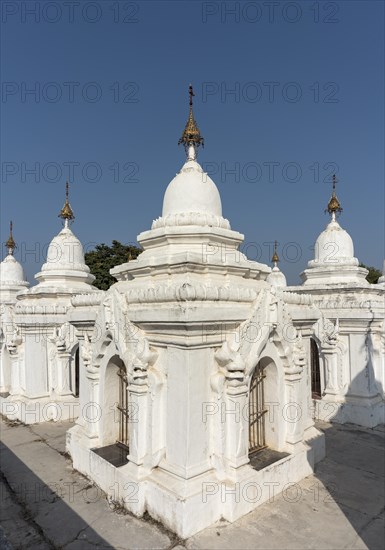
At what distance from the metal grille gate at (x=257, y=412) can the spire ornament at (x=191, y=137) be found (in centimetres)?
578

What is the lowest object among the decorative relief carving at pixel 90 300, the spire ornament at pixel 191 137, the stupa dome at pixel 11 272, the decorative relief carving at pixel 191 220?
the decorative relief carving at pixel 90 300

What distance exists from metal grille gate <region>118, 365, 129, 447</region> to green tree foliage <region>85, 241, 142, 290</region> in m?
27.0

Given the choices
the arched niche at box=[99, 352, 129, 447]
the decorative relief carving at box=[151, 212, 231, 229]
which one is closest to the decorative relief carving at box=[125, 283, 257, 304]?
the arched niche at box=[99, 352, 129, 447]

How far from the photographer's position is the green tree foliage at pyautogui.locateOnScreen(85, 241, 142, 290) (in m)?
35.7

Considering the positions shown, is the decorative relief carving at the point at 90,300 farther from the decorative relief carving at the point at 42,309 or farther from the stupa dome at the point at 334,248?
the stupa dome at the point at 334,248

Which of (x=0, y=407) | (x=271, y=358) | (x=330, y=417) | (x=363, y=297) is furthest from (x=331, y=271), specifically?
(x=0, y=407)

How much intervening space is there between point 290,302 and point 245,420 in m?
3.13

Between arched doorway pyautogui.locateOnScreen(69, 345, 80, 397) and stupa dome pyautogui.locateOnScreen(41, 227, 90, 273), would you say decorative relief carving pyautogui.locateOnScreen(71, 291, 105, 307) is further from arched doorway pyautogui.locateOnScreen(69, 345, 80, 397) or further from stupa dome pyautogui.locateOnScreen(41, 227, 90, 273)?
stupa dome pyautogui.locateOnScreen(41, 227, 90, 273)

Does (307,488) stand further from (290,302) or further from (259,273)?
(259,273)

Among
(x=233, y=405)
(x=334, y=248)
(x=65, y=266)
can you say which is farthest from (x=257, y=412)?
(x=65, y=266)

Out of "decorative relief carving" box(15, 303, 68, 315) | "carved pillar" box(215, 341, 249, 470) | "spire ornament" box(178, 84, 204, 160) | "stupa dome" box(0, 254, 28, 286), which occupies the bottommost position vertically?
"carved pillar" box(215, 341, 249, 470)

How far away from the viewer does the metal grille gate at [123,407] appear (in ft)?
28.6

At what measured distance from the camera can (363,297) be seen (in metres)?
13.8

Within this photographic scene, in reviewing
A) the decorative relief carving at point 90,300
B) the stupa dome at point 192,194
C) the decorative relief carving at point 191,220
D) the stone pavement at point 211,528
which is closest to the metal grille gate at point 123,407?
the stone pavement at point 211,528
